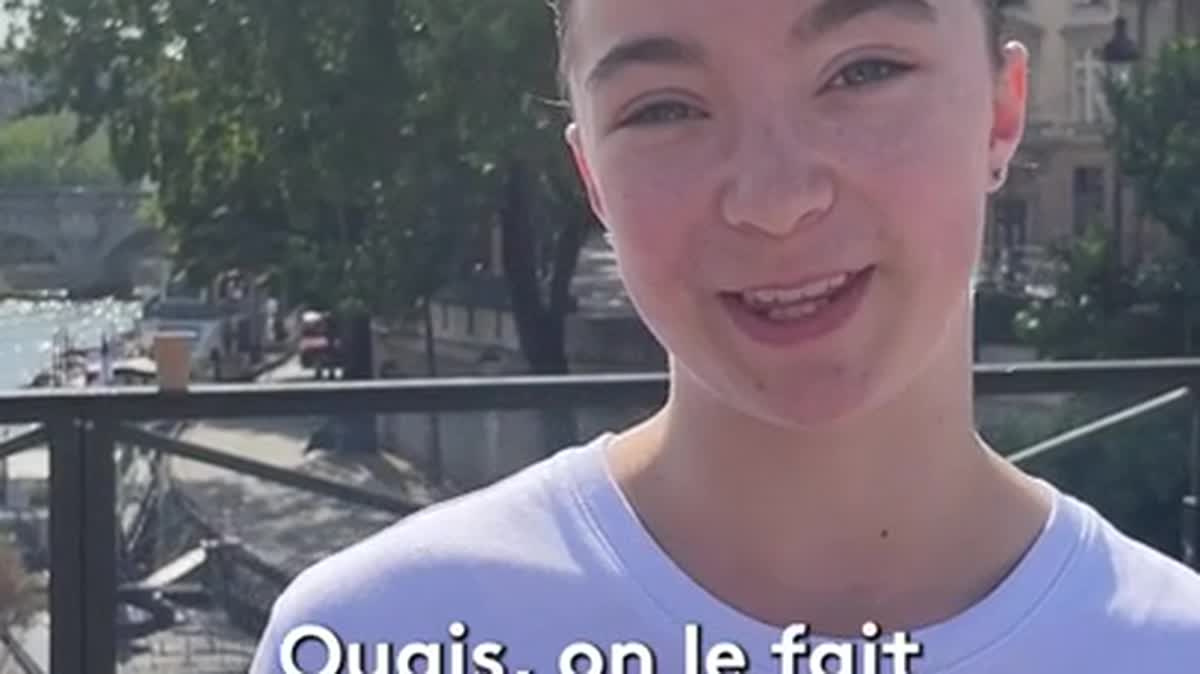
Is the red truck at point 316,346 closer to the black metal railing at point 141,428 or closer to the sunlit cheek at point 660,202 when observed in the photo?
the black metal railing at point 141,428

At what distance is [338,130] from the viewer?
22.1 meters

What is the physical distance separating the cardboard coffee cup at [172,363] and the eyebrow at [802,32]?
6.82 feet

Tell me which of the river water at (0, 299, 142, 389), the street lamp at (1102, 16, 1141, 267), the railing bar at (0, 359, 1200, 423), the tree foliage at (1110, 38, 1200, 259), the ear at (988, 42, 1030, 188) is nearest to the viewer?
the ear at (988, 42, 1030, 188)

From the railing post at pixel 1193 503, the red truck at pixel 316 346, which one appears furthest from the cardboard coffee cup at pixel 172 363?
the red truck at pixel 316 346

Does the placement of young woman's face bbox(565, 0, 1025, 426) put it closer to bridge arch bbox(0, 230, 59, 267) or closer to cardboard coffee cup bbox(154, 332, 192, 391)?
cardboard coffee cup bbox(154, 332, 192, 391)

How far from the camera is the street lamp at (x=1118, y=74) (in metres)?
17.3

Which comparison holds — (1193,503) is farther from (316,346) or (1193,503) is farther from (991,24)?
(316,346)

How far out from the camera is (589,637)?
3.06 feet

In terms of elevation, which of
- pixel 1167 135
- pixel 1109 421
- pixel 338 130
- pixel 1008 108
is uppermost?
pixel 338 130

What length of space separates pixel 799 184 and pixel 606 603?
0.67 ft

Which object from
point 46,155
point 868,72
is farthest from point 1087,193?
point 868,72

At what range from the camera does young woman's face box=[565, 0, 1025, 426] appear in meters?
0.87

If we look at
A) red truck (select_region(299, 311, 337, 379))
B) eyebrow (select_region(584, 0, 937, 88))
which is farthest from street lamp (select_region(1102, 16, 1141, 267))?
eyebrow (select_region(584, 0, 937, 88))

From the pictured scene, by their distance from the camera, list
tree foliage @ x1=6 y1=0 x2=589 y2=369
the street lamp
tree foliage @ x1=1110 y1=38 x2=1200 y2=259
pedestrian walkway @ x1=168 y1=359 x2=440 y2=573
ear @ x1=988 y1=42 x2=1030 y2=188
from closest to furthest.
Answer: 1. ear @ x1=988 y1=42 x2=1030 y2=188
2. pedestrian walkway @ x1=168 y1=359 x2=440 y2=573
3. the street lamp
4. tree foliage @ x1=6 y1=0 x2=589 y2=369
5. tree foliage @ x1=1110 y1=38 x2=1200 y2=259
